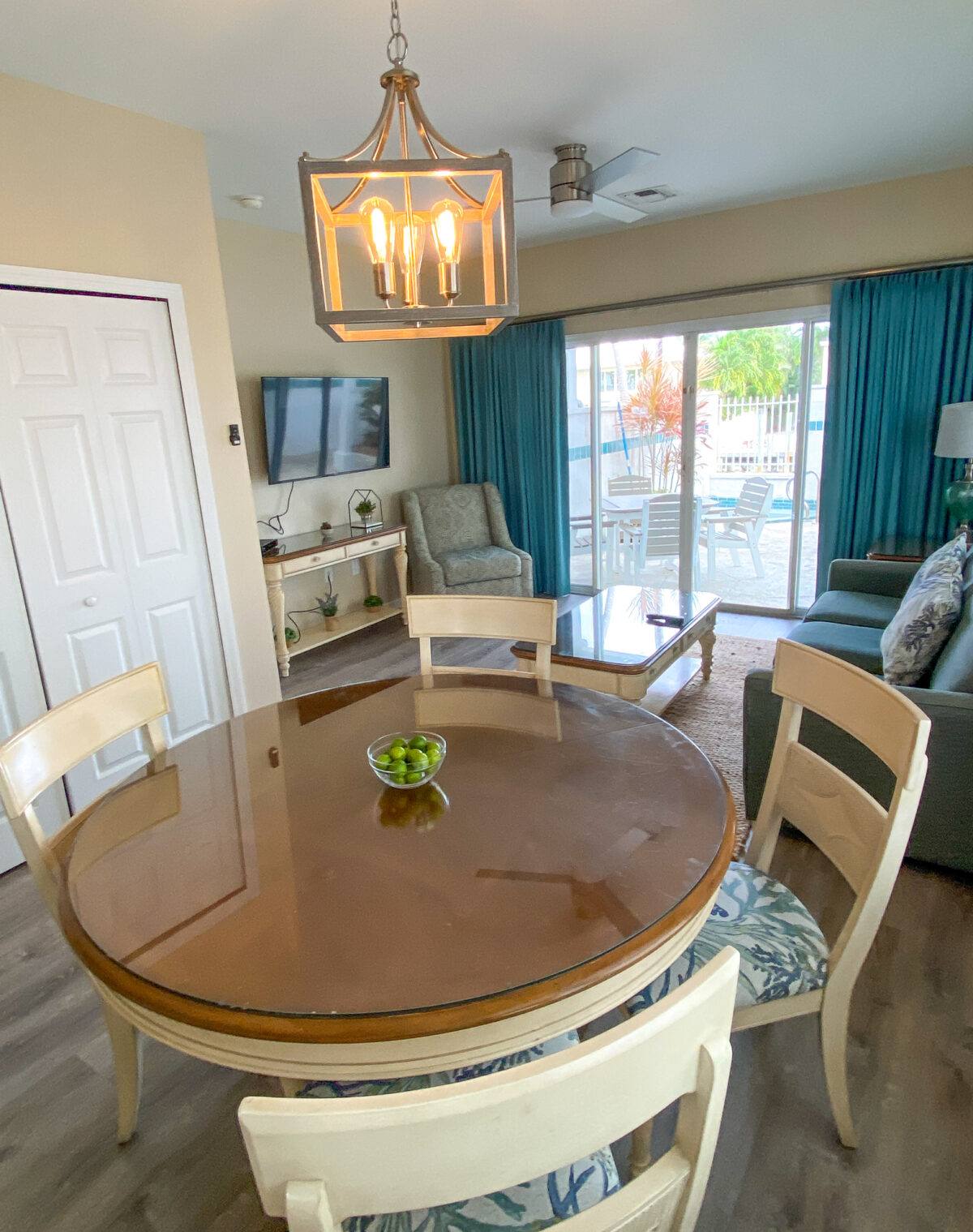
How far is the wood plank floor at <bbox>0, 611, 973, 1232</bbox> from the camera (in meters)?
1.41

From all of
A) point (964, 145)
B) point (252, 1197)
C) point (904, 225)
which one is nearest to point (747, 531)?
point (904, 225)

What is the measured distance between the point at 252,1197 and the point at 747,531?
16.5ft

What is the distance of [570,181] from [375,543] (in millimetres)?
2499

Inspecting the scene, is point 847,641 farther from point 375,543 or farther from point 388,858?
point 375,543

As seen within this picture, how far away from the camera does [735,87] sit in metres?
2.85

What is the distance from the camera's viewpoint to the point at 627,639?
3.42 m

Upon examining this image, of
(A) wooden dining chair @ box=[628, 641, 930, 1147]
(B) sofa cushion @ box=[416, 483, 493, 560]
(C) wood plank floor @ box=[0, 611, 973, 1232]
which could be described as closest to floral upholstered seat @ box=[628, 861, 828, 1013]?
(A) wooden dining chair @ box=[628, 641, 930, 1147]

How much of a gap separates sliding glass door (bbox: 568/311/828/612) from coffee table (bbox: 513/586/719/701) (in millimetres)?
1584

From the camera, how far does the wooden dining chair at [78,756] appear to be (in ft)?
4.73

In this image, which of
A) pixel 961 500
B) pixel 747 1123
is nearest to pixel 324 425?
pixel 961 500

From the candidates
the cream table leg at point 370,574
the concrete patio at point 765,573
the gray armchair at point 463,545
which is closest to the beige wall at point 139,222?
the cream table leg at point 370,574

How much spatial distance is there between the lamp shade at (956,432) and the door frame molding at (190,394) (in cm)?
383

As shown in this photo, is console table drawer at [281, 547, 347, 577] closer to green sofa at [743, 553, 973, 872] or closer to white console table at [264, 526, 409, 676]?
white console table at [264, 526, 409, 676]

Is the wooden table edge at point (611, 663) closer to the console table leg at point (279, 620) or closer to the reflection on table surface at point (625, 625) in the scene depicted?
the reflection on table surface at point (625, 625)
